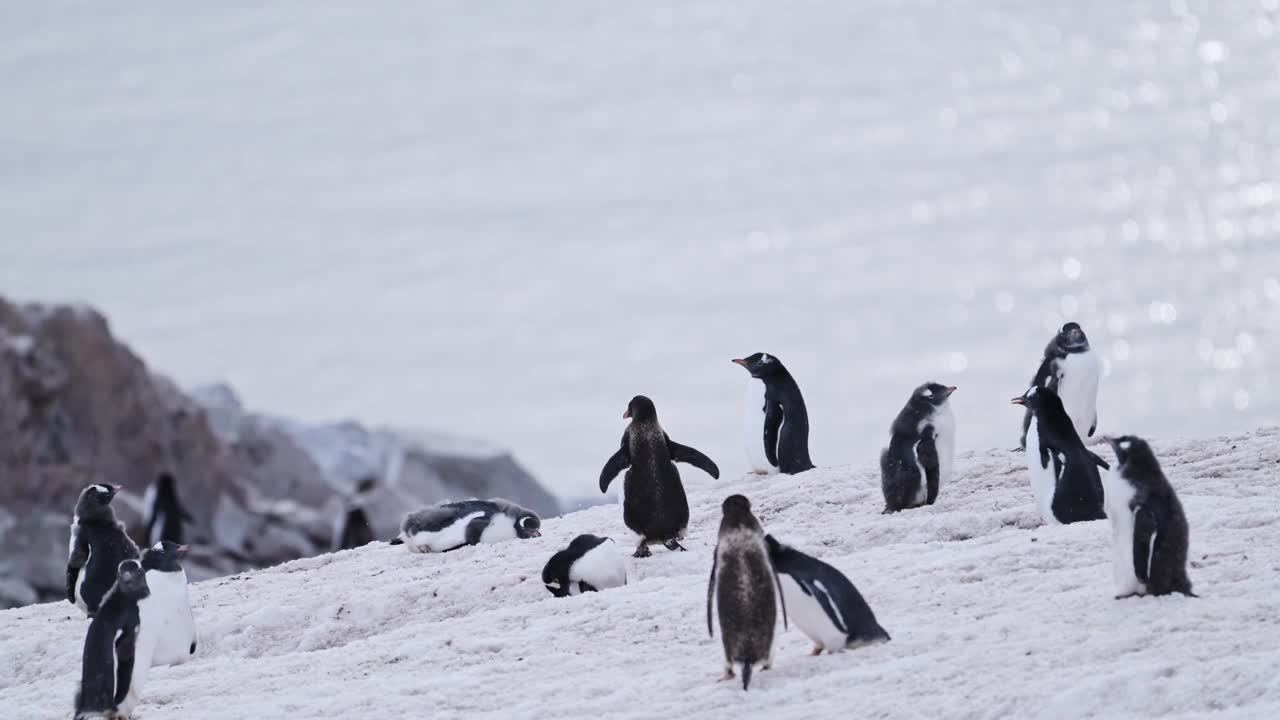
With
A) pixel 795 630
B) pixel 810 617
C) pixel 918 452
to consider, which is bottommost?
pixel 795 630

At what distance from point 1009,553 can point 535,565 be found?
2403 millimetres

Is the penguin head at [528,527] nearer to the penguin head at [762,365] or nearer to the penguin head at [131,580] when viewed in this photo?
the penguin head at [762,365]

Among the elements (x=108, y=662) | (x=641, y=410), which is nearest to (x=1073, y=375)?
(x=641, y=410)

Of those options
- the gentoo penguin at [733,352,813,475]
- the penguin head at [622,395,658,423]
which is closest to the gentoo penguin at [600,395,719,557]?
the penguin head at [622,395,658,423]

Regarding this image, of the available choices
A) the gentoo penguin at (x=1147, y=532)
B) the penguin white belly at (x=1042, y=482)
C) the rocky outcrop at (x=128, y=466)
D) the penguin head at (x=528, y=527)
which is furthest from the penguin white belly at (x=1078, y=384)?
the rocky outcrop at (x=128, y=466)

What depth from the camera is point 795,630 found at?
742cm

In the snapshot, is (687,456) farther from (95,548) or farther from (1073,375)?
(95,548)

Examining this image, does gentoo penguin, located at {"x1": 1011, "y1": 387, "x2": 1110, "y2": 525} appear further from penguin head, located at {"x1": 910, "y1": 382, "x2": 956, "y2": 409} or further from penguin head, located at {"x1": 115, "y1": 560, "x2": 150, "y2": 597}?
penguin head, located at {"x1": 115, "y1": 560, "x2": 150, "y2": 597}

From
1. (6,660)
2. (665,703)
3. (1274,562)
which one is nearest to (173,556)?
(6,660)

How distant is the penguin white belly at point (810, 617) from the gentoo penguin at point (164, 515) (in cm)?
1033

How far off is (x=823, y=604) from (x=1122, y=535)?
1082 millimetres

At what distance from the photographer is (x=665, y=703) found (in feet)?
21.7

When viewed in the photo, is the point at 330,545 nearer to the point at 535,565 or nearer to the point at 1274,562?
the point at 535,565

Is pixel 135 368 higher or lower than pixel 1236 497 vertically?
higher
